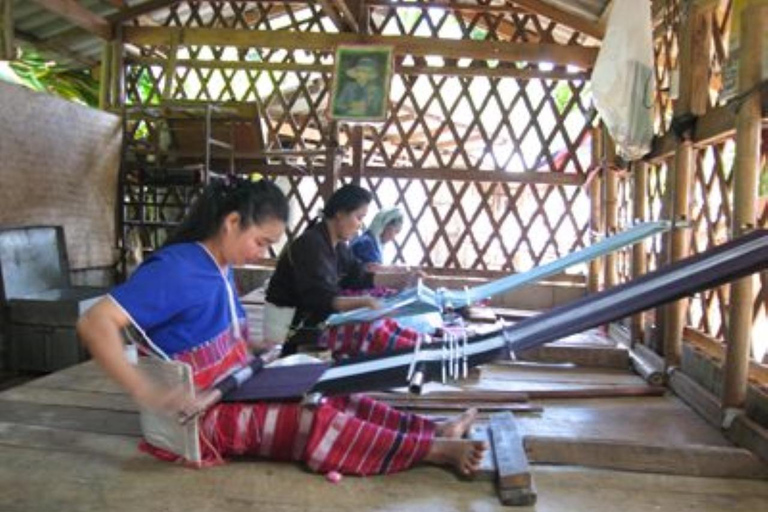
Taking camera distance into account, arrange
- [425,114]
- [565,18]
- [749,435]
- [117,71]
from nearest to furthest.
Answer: [749,435] < [565,18] < [117,71] < [425,114]

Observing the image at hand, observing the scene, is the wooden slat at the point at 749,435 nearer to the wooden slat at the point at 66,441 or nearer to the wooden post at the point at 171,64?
the wooden slat at the point at 66,441

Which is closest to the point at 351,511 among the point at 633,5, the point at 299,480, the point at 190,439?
the point at 299,480

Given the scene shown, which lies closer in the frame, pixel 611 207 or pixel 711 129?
pixel 711 129

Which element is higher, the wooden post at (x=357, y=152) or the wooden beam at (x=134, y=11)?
the wooden beam at (x=134, y=11)

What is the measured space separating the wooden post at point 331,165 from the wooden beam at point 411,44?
66cm

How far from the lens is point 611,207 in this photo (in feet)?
14.8

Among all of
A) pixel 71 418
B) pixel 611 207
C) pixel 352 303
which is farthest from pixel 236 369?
pixel 611 207

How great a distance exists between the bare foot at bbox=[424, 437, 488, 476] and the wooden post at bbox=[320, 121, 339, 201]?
3.68 m

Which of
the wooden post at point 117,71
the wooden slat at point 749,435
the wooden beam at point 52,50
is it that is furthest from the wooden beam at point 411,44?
the wooden slat at point 749,435

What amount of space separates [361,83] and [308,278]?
2857mm

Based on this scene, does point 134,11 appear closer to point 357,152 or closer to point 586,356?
point 357,152

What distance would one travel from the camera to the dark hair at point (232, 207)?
163 cm

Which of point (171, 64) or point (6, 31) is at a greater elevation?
point (171, 64)

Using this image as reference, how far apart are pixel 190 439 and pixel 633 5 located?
9.43ft
